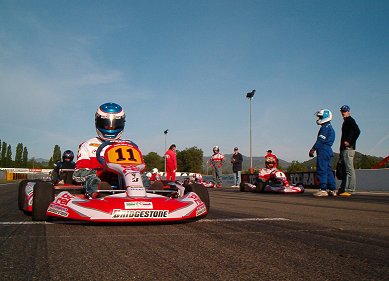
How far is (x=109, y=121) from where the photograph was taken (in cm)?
635

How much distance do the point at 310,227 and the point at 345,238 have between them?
0.72 meters

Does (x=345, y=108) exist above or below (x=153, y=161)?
below

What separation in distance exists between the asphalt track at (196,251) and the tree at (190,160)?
87.4m

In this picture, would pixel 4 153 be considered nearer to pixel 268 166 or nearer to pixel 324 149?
pixel 268 166

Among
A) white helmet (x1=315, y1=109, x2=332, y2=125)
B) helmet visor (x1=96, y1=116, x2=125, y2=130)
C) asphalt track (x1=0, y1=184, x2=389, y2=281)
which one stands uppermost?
white helmet (x1=315, y1=109, x2=332, y2=125)

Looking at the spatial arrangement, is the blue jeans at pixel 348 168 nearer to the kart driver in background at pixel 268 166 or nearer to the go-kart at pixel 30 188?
the kart driver in background at pixel 268 166

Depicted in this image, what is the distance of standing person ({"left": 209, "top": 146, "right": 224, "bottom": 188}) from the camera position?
754 inches

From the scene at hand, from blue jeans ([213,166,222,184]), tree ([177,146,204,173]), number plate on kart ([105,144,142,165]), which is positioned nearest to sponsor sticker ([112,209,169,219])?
number plate on kart ([105,144,142,165])

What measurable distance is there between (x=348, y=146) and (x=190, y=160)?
8320 centimetres

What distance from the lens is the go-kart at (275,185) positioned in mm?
11836

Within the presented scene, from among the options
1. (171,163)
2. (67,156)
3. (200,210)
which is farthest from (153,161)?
(200,210)

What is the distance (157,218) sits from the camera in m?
3.98

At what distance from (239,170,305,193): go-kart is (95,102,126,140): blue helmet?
677 centimetres

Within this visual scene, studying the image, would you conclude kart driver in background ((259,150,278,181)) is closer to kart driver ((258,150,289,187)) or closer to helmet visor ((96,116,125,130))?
kart driver ((258,150,289,187))
